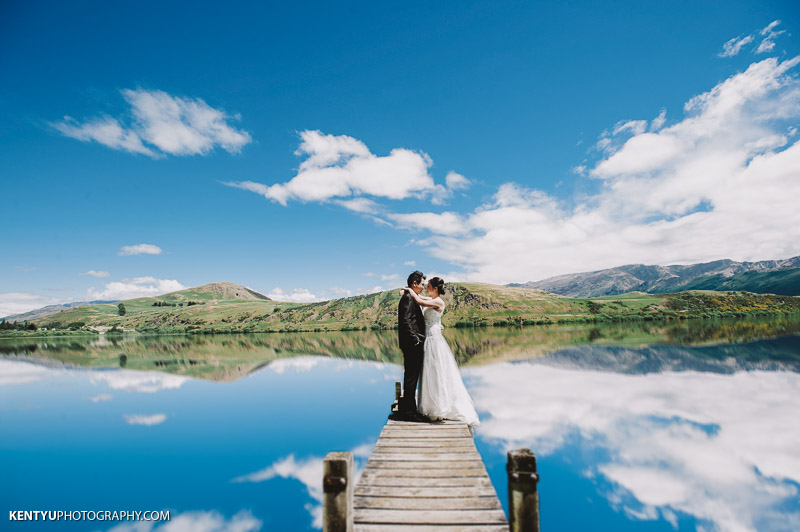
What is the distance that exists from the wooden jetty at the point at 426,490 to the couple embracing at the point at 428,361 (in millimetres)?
1488

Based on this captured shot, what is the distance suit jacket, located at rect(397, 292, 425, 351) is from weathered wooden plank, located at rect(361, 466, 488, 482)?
420 cm

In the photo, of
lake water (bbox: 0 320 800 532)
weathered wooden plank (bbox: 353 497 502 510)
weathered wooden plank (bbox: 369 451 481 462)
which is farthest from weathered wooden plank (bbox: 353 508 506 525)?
lake water (bbox: 0 320 800 532)

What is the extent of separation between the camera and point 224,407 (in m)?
33.0

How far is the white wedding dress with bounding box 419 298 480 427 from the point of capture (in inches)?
527

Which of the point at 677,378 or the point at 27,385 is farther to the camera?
the point at 27,385

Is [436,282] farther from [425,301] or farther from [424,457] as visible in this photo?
[424,457]

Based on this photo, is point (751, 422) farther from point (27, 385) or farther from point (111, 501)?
point (27, 385)

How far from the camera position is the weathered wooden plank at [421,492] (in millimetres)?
8273

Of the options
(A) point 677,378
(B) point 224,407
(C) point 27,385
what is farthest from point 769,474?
(C) point 27,385

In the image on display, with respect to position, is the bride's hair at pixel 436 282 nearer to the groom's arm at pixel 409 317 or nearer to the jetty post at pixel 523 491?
the groom's arm at pixel 409 317

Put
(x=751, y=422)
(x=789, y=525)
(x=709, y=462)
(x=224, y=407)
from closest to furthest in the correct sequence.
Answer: (x=789, y=525), (x=709, y=462), (x=751, y=422), (x=224, y=407)

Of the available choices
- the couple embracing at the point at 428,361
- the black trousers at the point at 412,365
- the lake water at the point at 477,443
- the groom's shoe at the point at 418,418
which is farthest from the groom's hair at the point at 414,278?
the lake water at the point at 477,443

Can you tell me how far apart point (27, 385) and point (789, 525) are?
69745 mm

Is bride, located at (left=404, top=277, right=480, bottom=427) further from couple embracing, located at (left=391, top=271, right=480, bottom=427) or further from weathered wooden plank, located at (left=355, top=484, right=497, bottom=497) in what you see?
weathered wooden plank, located at (left=355, top=484, right=497, bottom=497)
